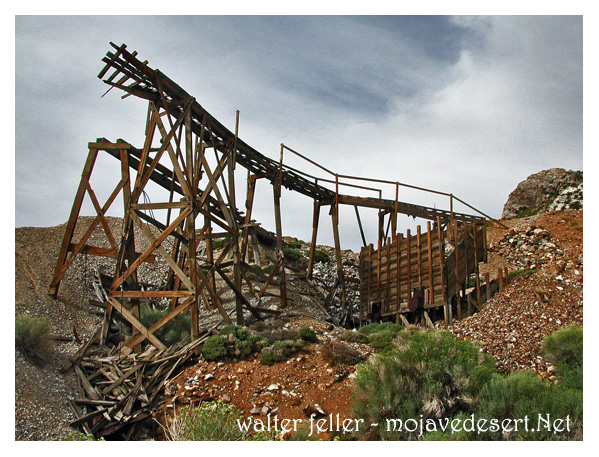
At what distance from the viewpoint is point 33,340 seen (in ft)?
36.4

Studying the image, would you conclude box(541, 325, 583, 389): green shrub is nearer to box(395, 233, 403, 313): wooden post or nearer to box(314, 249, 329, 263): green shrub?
box(395, 233, 403, 313): wooden post

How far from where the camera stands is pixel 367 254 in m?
20.7

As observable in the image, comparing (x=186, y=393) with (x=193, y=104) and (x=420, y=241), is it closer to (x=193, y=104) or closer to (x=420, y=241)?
(x=193, y=104)

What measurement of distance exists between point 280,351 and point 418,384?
3.58 m

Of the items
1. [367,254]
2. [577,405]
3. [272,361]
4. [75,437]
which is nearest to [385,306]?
[367,254]

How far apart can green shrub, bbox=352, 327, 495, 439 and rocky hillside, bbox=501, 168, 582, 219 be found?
22591 millimetres

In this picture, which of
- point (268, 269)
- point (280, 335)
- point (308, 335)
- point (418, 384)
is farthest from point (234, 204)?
point (418, 384)

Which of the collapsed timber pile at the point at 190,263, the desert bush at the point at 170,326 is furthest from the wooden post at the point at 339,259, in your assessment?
the desert bush at the point at 170,326

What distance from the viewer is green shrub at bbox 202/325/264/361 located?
11820mm

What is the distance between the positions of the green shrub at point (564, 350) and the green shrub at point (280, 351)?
5.50 meters

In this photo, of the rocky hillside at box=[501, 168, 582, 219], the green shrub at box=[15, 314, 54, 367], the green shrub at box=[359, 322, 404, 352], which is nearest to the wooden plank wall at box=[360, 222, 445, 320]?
the green shrub at box=[359, 322, 404, 352]

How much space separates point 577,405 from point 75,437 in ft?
27.1

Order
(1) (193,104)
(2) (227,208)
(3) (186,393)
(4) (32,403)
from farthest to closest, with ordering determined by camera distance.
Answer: (2) (227,208)
(1) (193,104)
(3) (186,393)
(4) (32,403)

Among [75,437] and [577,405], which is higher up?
[577,405]
